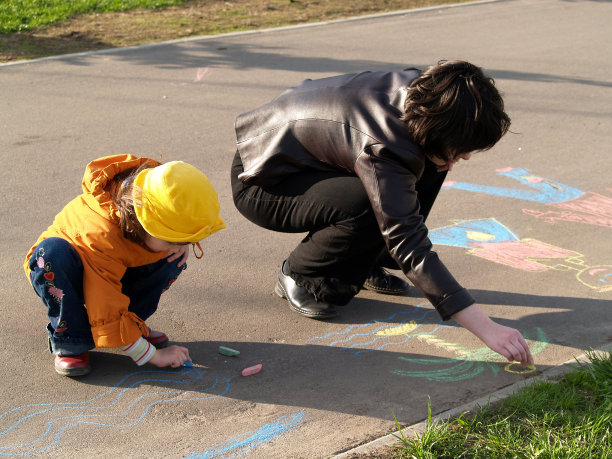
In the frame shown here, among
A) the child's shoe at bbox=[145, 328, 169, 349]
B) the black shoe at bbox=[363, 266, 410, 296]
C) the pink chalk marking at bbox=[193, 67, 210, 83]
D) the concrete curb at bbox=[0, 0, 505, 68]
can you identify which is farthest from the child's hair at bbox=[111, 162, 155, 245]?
the concrete curb at bbox=[0, 0, 505, 68]

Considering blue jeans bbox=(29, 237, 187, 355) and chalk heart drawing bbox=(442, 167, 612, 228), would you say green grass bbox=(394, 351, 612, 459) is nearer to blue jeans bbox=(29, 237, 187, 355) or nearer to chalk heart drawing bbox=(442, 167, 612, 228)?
blue jeans bbox=(29, 237, 187, 355)

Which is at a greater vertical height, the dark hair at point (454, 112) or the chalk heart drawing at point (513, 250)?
the dark hair at point (454, 112)

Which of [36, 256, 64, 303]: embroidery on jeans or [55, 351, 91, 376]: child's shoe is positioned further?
[55, 351, 91, 376]: child's shoe

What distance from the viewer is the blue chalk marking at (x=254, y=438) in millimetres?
2393

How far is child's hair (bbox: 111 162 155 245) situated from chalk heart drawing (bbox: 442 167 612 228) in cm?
277

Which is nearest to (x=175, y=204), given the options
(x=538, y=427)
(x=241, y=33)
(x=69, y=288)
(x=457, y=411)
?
(x=69, y=288)

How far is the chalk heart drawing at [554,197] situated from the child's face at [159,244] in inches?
105

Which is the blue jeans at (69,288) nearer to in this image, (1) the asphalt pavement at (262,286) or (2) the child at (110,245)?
(2) the child at (110,245)

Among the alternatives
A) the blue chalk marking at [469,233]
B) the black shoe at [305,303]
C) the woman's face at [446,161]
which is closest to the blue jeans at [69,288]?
the black shoe at [305,303]

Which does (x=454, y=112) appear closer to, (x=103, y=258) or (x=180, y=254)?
(x=180, y=254)

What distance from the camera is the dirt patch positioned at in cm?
777

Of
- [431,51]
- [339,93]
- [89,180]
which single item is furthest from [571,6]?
[89,180]

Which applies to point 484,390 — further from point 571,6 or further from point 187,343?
point 571,6

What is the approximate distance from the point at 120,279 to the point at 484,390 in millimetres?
1506
